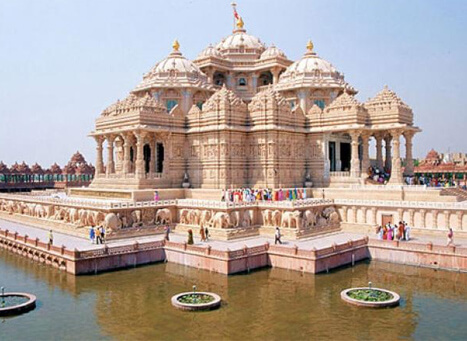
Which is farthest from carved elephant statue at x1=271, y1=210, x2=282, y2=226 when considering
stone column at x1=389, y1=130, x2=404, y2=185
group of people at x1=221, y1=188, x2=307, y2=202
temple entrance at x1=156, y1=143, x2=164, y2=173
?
temple entrance at x1=156, y1=143, x2=164, y2=173

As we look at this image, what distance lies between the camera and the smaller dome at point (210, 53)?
130 feet

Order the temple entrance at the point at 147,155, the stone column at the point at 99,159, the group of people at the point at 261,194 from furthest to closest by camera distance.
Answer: the stone column at the point at 99,159, the temple entrance at the point at 147,155, the group of people at the point at 261,194

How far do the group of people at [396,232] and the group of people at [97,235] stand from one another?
12933 millimetres

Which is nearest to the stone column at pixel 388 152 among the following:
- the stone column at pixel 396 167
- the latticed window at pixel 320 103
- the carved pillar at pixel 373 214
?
the stone column at pixel 396 167

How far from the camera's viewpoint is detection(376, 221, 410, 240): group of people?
21.2 m

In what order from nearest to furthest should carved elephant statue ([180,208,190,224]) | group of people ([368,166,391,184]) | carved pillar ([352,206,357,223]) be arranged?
carved elephant statue ([180,208,190,224])
carved pillar ([352,206,357,223])
group of people ([368,166,391,184])

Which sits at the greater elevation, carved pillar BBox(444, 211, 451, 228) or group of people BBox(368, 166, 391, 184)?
group of people BBox(368, 166, 391, 184)

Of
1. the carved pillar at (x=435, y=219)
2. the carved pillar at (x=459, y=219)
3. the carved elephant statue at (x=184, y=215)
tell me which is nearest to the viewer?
the carved pillar at (x=459, y=219)

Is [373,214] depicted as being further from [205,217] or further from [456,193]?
[205,217]

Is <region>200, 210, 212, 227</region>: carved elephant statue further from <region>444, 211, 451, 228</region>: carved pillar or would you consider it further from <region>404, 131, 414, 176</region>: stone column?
<region>404, 131, 414, 176</region>: stone column

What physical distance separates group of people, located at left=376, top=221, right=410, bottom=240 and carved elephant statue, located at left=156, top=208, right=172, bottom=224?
10671mm

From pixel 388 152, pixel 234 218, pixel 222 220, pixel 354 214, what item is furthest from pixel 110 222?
pixel 388 152

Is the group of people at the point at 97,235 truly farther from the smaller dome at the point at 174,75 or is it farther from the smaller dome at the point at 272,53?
the smaller dome at the point at 272,53

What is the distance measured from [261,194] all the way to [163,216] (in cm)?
556
